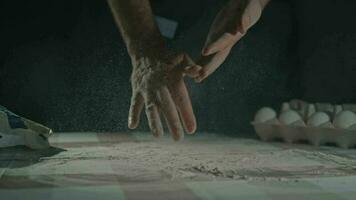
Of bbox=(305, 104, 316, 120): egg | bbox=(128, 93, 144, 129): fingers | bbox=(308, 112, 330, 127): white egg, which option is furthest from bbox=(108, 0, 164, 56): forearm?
bbox=(305, 104, 316, 120): egg

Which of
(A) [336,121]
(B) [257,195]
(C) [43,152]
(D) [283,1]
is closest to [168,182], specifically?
(B) [257,195]

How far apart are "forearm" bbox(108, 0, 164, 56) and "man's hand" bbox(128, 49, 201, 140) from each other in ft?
0.15

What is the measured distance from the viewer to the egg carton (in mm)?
3096

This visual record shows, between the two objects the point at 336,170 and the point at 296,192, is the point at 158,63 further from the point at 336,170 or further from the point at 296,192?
the point at 336,170

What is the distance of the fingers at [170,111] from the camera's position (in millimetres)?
1899

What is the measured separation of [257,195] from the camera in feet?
5.71

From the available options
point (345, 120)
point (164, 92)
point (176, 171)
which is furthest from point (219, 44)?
point (345, 120)

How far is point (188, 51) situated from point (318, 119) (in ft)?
4.07

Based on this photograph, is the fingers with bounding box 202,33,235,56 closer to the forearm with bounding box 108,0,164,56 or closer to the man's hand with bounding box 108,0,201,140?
the man's hand with bounding box 108,0,201,140

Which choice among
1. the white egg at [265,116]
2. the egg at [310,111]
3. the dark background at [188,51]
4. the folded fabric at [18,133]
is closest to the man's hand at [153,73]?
the folded fabric at [18,133]

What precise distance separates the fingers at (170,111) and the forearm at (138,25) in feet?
0.73

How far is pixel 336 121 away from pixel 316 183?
1.27m

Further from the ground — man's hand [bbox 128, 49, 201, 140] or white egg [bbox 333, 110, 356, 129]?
man's hand [bbox 128, 49, 201, 140]

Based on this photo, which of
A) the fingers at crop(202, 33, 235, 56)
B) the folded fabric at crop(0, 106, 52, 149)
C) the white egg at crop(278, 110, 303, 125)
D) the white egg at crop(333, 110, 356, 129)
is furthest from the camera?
the white egg at crop(278, 110, 303, 125)
